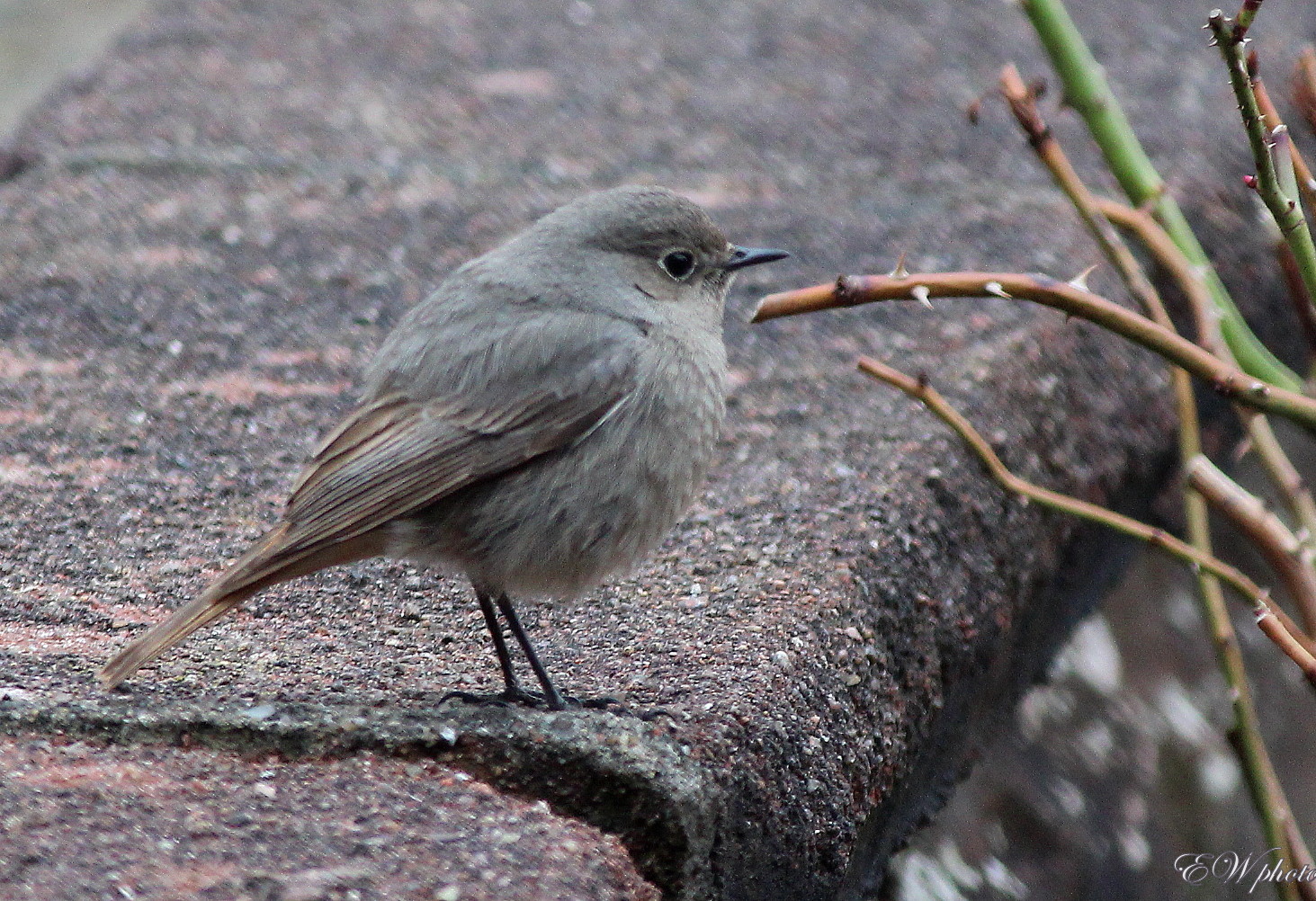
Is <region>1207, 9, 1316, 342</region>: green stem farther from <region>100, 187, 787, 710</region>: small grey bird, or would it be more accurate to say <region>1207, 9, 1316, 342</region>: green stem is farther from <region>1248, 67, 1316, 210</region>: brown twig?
<region>100, 187, 787, 710</region>: small grey bird

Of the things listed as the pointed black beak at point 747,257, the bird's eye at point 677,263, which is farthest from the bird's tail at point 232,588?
the pointed black beak at point 747,257

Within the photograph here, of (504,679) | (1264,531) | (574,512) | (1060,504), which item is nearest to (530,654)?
(504,679)

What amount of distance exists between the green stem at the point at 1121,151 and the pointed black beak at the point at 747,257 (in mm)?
802

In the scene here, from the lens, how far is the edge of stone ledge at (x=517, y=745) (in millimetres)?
1957

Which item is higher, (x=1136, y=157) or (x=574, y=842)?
(x=1136, y=157)

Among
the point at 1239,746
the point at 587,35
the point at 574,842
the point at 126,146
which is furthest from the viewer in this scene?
the point at 587,35

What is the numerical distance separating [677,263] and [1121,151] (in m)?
0.94

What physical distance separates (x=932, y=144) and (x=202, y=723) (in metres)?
2.53

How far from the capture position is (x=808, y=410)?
3.10 meters

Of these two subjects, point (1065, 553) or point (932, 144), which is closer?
point (1065, 553)

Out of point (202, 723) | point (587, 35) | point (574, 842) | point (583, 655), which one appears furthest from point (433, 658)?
point (587, 35)

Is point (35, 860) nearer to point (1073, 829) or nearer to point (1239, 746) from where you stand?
point (1239, 746)

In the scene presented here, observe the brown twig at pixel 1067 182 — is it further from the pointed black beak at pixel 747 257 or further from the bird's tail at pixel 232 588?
the bird's tail at pixel 232 588

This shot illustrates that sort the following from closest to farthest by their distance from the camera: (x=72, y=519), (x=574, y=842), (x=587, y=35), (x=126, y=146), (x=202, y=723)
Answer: (x=574, y=842), (x=202, y=723), (x=72, y=519), (x=126, y=146), (x=587, y=35)
